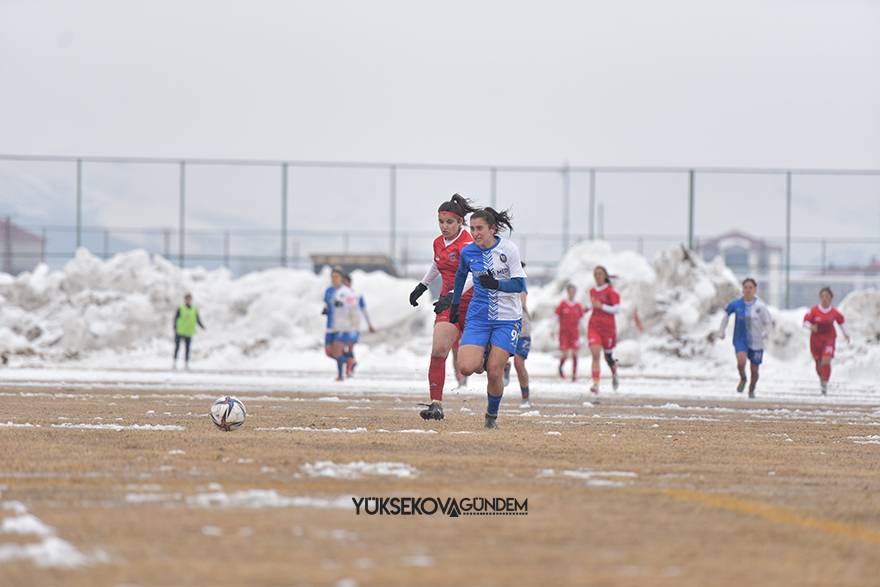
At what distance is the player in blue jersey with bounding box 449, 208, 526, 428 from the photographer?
12.5m

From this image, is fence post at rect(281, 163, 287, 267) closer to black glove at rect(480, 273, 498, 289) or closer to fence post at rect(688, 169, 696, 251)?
fence post at rect(688, 169, 696, 251)

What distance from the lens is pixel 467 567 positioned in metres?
5.37

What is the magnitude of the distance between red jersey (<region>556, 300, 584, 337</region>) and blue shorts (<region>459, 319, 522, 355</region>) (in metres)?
16.8

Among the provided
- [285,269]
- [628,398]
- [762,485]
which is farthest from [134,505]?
[285,269]

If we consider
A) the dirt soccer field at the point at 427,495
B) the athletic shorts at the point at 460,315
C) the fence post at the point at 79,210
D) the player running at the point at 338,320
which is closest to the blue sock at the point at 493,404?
the dirt soccer field at the point at 427,495

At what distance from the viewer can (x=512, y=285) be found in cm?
1254

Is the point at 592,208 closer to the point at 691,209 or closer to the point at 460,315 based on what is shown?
the point at 691,209

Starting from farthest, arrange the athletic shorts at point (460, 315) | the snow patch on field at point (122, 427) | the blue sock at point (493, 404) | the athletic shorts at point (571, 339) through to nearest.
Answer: the athletic shorts at point (571, 339)
the athletic shorts at point (460, 315)
the blue sock at point (493, 404)
the snow patch on field at point (122, 427)

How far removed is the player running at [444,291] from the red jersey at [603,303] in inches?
301

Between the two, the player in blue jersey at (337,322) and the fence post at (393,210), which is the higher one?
the fence post at (393,210)

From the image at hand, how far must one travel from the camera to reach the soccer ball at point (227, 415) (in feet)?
38.9

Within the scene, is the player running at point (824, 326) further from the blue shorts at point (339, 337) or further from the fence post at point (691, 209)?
the fence post at point (691, 209)

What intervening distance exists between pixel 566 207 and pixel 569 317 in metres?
17.1

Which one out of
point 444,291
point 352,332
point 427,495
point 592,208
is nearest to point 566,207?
point 592,208
